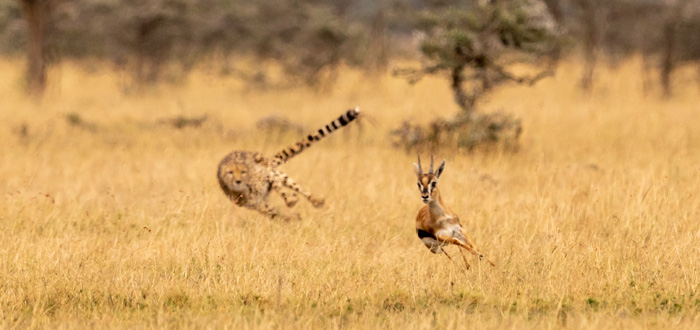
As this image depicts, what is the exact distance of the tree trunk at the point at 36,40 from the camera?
18.2 m

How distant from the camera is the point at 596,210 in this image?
802 cm

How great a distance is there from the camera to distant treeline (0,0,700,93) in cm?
2061

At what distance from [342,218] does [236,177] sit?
44.6 inches

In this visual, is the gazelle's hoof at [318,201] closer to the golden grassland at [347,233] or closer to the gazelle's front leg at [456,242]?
the golden grassland at [347,233]

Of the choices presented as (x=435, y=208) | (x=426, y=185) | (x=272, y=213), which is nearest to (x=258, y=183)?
(x=272, y=213)

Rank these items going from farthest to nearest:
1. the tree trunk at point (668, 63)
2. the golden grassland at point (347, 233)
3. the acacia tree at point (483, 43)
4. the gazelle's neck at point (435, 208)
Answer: the tree trunk at point (668, 63), the acacia tree at point (483, 43), the gazelle's neck at point (435, 208), the golden grassland at point (347, 233)

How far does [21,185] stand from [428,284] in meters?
5.85

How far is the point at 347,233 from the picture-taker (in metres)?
7.56

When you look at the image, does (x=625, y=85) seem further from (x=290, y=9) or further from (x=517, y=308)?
(x=517, y=308)

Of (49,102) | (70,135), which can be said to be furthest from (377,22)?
(70,135)

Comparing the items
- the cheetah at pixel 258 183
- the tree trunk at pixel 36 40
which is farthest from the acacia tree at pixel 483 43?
the tree trunk at pixel 36 40

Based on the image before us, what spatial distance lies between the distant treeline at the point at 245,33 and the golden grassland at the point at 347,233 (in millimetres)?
6727

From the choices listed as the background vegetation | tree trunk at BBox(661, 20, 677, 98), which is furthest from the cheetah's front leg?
tree trunk at BBox(661, 20, 677, 98)

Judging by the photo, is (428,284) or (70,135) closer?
(428,284)
